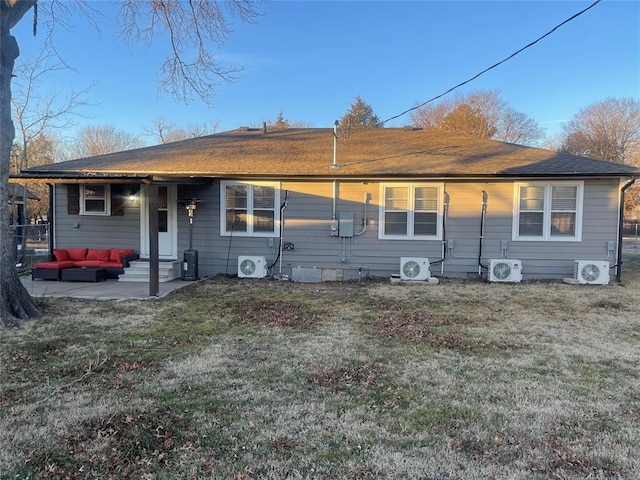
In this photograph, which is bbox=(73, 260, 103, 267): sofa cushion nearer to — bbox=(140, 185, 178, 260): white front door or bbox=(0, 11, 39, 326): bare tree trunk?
bbox=(140, 185, 178, 260): white front door

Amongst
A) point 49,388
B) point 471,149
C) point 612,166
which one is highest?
point 471,149

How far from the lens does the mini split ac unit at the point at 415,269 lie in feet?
29.0

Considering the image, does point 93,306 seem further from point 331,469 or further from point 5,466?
point 331,469

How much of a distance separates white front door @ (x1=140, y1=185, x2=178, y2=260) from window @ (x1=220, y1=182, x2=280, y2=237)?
120 cm

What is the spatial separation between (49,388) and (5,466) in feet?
3.85

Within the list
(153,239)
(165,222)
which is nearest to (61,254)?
(165,222)

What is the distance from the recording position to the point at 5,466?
2188 mm

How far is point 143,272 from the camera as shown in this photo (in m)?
8.74

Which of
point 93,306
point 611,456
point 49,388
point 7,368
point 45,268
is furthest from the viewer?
point 45,268

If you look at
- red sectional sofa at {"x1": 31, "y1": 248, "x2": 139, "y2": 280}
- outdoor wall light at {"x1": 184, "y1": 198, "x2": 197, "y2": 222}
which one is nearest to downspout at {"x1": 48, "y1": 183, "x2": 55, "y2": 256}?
red sectional sofa at {"x1": 31, "y1": 248, "x2": 139, "y2": 280}

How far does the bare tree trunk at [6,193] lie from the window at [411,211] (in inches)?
271

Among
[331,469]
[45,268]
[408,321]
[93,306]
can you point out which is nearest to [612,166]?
[408,321]

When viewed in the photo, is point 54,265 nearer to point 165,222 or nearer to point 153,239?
point 165,222

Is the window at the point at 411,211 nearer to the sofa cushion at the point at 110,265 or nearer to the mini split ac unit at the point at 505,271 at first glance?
the mini split ac unit at the point at 505,271
